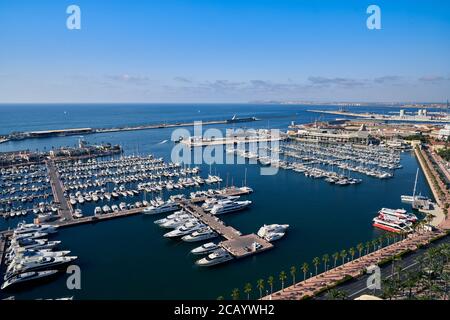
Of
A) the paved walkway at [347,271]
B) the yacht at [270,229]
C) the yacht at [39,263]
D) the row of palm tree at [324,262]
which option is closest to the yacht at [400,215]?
the paved walkway at [347,271]

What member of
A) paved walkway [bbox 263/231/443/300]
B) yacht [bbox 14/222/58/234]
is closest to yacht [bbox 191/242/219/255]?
paved walkway [bbox 263/231/443/300]

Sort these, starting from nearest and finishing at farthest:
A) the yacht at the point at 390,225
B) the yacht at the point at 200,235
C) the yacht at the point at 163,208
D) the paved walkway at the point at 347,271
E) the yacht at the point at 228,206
Answer: the paved walkway at the point at 347,271
the yacht at the point at 200,235
the yacht at the point at 390,225
the yacht at the point at 163,208
the yacht at the point at 228,206

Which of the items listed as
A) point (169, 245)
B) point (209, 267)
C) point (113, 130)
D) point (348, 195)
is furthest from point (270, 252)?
point (113, 130)

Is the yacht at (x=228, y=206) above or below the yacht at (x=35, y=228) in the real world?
above

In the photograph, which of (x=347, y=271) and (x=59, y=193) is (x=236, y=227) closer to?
(x=347, y=271)

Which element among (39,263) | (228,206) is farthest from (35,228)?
(228,206)

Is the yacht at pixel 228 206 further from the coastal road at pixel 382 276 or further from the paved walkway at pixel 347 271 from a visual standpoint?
the coastal road at pixel 382 276
